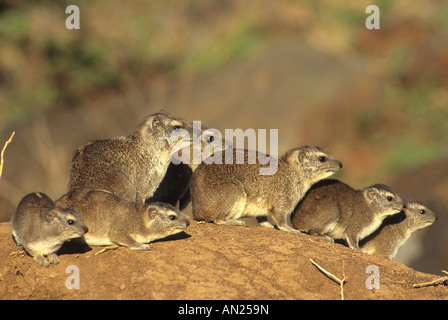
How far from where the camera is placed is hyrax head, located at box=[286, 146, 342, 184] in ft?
30.4

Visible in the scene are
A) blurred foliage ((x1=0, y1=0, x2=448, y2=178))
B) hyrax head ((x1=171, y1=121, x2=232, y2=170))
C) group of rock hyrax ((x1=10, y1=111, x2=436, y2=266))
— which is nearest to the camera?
group of rock hyrax ((x1=10, y1=111, x2=436, y2=266))

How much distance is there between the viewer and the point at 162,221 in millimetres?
7340

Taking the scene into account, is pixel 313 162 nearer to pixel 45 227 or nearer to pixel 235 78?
pixel 45 227

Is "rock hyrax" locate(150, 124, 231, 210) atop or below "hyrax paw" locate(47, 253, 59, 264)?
atop

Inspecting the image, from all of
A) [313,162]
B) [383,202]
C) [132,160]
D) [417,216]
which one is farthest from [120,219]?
[417,216]

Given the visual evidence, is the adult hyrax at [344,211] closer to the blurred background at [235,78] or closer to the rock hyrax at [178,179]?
the rock hyrax at [178,179]

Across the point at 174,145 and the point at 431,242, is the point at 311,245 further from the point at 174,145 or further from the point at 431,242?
the point at 431,242

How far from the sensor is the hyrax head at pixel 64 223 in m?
6.64

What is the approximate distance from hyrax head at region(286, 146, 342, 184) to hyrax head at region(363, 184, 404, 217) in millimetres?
666

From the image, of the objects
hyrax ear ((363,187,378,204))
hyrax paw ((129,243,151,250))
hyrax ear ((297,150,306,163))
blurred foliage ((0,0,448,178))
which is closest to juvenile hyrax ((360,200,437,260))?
hyrax ear ((363,187,378,204))

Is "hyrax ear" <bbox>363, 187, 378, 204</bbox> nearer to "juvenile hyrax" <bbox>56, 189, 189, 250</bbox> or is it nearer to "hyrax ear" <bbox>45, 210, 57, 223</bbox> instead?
"juvenile hyrax" <bbox>56, 189, 189, 250</bbox>

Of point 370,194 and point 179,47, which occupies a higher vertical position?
point 179,47

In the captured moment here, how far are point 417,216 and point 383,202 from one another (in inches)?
32.3

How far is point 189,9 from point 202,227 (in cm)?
2373
